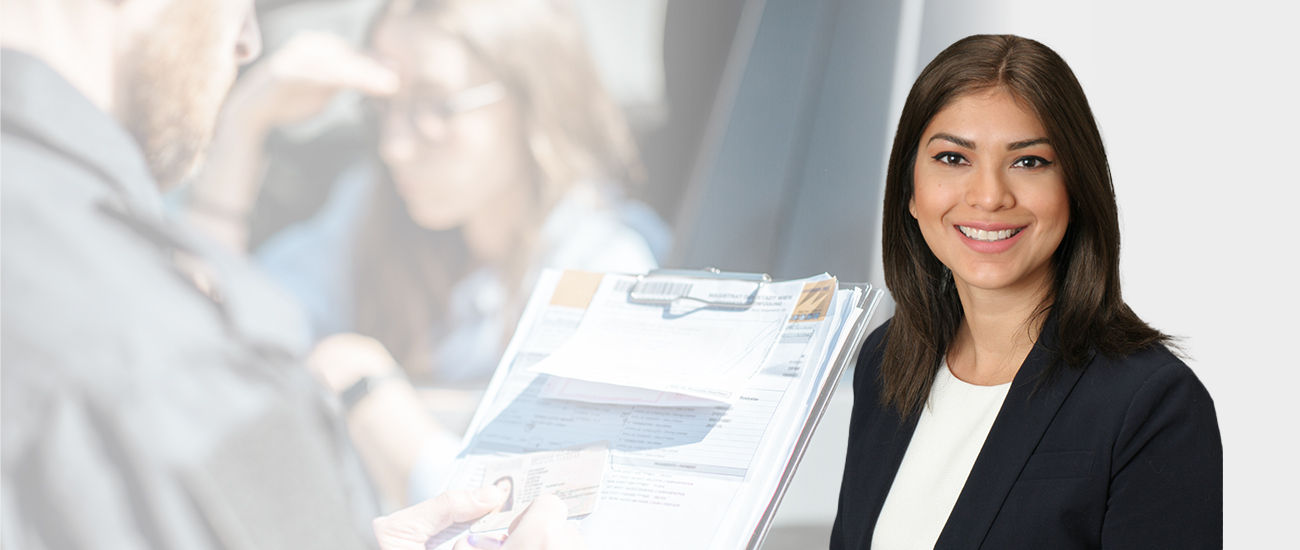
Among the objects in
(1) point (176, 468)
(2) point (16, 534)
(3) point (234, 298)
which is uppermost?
(3) point (234, 298)

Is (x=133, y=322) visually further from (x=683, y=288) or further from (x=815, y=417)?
(x=815, y=417)

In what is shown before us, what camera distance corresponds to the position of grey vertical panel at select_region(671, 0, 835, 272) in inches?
92.1

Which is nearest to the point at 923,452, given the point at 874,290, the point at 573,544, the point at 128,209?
the point at 874,290

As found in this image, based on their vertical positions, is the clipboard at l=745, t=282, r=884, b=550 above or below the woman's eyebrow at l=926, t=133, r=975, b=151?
below

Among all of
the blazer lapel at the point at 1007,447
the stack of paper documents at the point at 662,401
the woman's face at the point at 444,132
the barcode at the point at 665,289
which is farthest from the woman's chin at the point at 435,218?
the blazer lapel at the point at 1007,447

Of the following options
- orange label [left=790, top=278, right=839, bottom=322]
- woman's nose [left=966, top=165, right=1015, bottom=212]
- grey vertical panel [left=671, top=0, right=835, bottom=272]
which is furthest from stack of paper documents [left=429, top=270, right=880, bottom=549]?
grey vertical panel [left=671, top=0, right=835, bottom=272]

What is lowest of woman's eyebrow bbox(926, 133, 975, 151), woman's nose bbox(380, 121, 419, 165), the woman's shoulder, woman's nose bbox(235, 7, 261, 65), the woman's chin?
the woman's chin

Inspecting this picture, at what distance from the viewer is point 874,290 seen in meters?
0.74

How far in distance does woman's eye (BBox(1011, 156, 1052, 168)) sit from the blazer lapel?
0.59ft

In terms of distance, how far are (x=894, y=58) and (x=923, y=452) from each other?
5.49 ft

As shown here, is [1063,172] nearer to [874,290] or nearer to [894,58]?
[874,290]

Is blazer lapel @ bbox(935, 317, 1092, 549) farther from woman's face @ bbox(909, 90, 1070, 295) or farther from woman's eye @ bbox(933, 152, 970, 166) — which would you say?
woman's eye @ bbox(933, 152, 970, 166)

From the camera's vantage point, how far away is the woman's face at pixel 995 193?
813 mm

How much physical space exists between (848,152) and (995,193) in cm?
162
